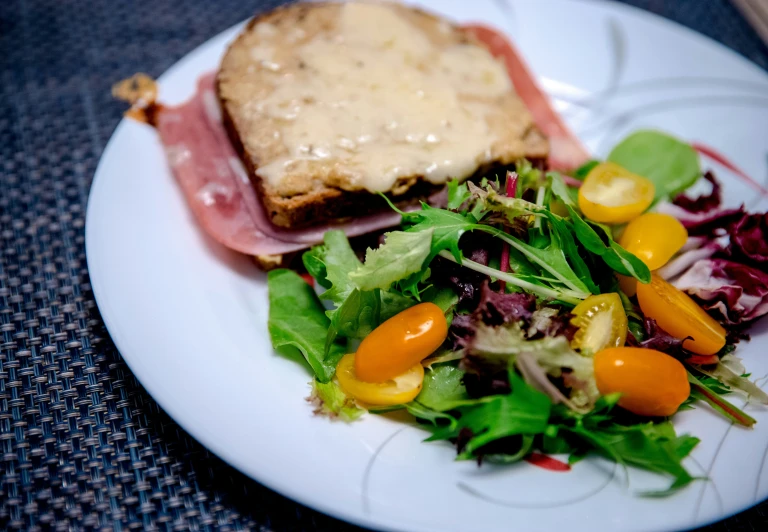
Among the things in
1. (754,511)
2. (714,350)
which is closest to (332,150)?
(714,350)

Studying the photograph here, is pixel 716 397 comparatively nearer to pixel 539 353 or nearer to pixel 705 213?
pixel 539 353

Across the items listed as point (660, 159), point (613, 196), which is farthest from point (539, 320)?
point (660, 159)

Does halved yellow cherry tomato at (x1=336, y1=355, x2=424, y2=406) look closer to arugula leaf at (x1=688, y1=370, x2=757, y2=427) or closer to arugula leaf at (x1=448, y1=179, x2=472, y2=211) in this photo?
arugula leaf at (x1=448, y1=179, x2=472, y2=211)

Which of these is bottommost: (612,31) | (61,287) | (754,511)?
(61,287)

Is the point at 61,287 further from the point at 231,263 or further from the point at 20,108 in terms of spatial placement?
the point at 20,108

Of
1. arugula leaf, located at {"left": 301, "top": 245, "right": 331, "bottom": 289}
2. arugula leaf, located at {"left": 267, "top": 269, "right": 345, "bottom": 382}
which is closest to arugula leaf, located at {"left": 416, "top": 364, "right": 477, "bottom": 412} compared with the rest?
arugula leaf, located at {"left": 267, "top": 269, "right": 345, "bottom": 382}

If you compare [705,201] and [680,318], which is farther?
[705,201]

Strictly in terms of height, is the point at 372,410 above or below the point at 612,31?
below
